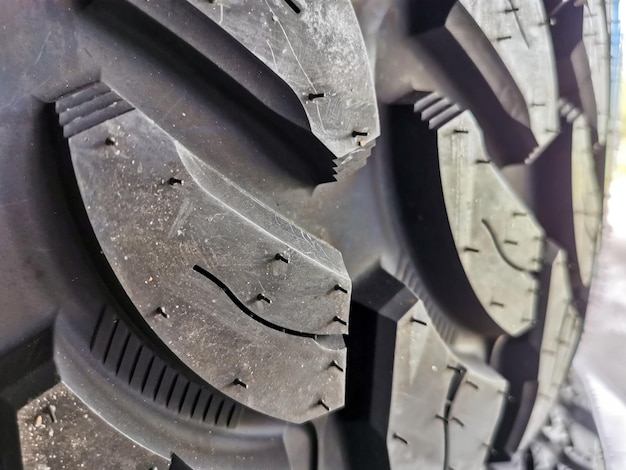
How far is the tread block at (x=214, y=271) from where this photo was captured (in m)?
0.60

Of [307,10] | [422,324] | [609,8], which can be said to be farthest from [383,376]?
[609,8]

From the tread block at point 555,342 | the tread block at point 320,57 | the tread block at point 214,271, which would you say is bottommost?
the tread block at point 555,342

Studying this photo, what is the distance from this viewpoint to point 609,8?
114 cm

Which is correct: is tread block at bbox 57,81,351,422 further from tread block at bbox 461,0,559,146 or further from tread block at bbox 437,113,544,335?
tread block at bbox 461,0,559,146

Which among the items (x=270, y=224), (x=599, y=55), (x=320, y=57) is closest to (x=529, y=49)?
(x=599, y=55)

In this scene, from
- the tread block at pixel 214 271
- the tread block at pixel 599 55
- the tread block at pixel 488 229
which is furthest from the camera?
the tread block at pixel 599 55

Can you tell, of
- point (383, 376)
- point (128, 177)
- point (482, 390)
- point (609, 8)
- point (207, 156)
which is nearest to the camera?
point (128, 177)

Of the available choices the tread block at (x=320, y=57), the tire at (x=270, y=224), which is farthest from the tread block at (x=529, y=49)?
the tread block at (x=320, y=57)

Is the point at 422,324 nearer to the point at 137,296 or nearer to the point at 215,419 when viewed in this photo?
the point at 215,419

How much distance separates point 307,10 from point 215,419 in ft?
1.77

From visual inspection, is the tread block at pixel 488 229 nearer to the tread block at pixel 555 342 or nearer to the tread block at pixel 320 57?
the tread block at pixel 555 342

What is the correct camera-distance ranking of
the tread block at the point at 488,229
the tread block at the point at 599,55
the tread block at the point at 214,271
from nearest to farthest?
the tread block at the point at 214,271
the tread block at the point at 488,229
the tread block at the point at 599,55

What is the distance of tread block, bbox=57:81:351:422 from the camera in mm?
596

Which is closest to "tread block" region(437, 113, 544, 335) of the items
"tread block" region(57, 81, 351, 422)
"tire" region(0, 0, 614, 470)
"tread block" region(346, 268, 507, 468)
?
"tire" region(0, 0, 614, 470)
